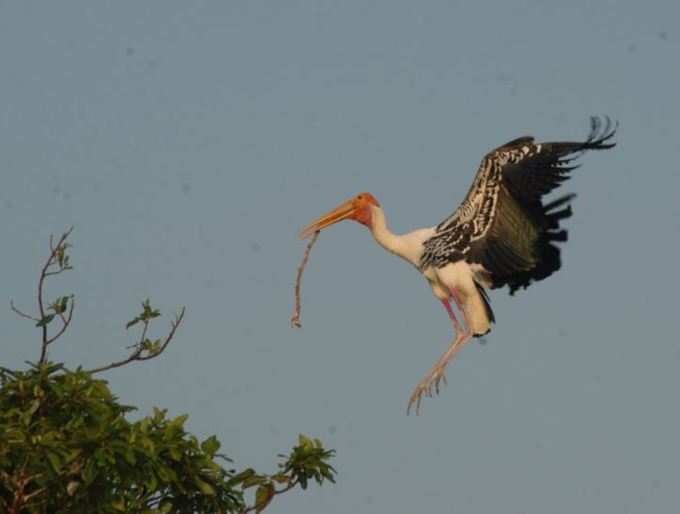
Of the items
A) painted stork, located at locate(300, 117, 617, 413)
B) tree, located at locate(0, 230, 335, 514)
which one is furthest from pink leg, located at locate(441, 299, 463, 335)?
tree, located at locate(0, 230, 335, 514)

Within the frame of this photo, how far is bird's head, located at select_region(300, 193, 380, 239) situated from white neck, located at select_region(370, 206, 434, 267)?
5 centimetres

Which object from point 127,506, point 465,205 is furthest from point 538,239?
point 127,506

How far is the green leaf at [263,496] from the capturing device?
1102cm

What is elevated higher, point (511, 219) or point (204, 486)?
point (511, 219)

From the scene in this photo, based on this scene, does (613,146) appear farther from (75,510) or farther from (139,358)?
(75,510)

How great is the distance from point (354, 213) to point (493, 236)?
1.52 meters

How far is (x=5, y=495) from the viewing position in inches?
416

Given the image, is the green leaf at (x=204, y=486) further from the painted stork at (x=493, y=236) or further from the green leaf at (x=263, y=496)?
the painted stork at (x=493, y=236)

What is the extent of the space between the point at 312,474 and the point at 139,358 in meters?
1.47

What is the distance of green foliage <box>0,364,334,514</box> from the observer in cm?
1019

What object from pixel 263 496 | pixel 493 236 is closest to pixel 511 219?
pixel 493 236

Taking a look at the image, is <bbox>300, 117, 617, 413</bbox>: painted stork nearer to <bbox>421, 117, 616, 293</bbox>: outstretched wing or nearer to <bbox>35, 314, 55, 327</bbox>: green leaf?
<bbox>421, 117, 616, 293</bbox>: outstretched wing

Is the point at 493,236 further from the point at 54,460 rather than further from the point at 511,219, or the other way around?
the point at 54,460

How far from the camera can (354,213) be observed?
15531 mm
